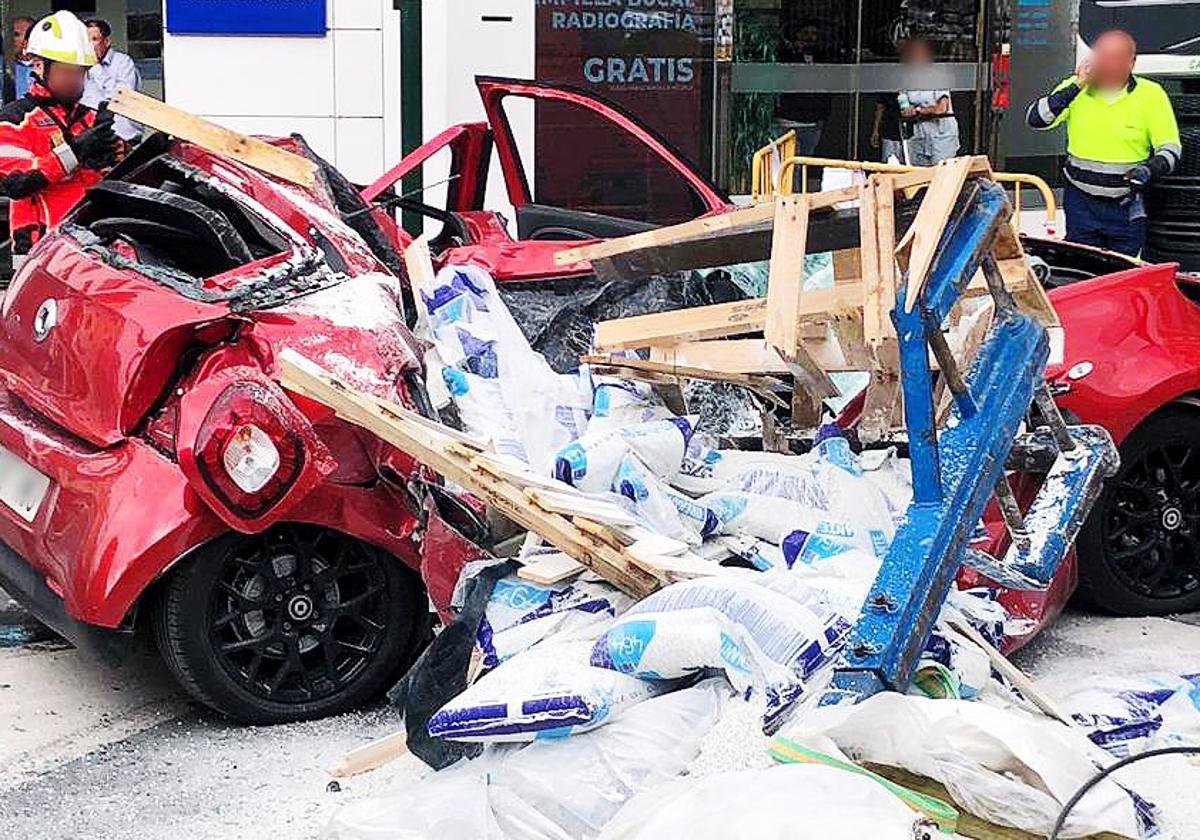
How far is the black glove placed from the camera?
7449mm

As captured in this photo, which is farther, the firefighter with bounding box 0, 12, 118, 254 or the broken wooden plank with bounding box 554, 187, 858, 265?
the firefighter with bounding box 0, 12, 118, 254

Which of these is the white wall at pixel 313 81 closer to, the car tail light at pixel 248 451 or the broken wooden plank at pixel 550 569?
the car tail light at pixel 248 451

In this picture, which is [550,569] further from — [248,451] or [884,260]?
[884,260]

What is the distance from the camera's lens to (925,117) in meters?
12.4

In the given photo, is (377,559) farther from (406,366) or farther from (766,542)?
(766,542)

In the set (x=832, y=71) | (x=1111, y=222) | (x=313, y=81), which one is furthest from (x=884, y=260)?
(x=832, y=71)

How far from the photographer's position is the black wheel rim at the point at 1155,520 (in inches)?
212

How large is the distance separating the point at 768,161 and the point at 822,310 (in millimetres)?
3101

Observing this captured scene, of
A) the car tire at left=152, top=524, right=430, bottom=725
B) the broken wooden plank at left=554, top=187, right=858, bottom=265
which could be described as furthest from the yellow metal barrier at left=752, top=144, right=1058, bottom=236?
the car tire at left=152, top=524, right=430, bottom=725

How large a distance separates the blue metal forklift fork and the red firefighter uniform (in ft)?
15.7

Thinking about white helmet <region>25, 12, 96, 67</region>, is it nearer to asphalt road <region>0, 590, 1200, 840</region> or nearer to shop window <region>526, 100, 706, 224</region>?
shop window <region>526, 100, 706, 224</region>

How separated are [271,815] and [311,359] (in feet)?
3.81

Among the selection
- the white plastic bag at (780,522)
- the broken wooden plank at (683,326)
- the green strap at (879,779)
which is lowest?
the green strap at (879,779)

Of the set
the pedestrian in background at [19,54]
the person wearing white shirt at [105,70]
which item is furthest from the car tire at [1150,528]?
the pedestrian in background at [19,54]
